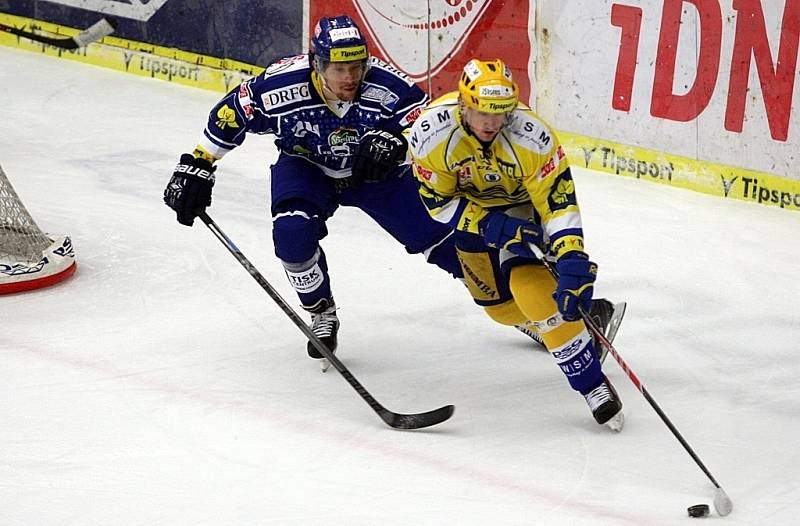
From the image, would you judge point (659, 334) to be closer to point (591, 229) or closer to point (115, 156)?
point (591, 229)

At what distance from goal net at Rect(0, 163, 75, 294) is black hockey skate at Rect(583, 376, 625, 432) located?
2287 mm

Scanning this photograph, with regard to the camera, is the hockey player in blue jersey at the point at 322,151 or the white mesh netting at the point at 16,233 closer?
the hockey player in blue jersey at the point at 322,151

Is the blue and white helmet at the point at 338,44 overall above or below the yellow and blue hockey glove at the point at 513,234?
above

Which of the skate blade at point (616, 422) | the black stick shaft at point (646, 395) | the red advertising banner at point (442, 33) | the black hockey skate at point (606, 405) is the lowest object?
the skate blade at point (616, 422)

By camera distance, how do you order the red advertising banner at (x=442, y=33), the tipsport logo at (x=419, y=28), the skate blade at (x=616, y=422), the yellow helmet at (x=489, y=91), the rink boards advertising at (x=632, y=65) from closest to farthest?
the yellow helmet at (x=489, y=91) < the skate blade at (x=616, y=422) < the rink boards advertising at (x=632, y=65) < the red advertising banner at (x=442, y=33) < the tipsport logo at (x=419, y=28)

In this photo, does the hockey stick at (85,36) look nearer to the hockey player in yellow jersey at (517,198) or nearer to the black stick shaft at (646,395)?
the hockey player in yellow jersey at (517,198)

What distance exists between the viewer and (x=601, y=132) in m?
6.36

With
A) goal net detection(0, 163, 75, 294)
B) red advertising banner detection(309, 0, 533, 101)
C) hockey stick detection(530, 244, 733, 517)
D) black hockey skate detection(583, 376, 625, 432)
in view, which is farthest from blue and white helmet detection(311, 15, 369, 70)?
red advertising banner detection(309, 0, 533, 101)

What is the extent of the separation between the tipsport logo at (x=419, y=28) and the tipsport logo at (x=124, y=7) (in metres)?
1.61

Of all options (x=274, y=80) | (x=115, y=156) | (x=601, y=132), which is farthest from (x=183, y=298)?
(x=601, y=132)

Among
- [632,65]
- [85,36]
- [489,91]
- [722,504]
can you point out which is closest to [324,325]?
[489,91]

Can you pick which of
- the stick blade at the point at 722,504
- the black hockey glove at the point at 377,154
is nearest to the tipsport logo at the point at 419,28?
the black hockey glove at the point at 377,154

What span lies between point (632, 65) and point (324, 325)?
2.42 m

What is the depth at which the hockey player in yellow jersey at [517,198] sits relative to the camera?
354 centimetres
